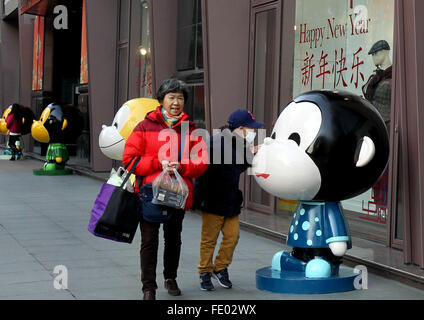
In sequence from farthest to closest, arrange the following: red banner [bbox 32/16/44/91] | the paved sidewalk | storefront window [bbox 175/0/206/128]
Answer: red banner [bbox 32/16/44/91] → storefront window [bbox 175/0/206/128] → the paved sidewalk

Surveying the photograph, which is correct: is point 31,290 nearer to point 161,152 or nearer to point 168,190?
point 168,190

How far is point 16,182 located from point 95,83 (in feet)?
10.6

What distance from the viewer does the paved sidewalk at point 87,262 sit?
19.0 ft

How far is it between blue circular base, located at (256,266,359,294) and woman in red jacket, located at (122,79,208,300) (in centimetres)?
101

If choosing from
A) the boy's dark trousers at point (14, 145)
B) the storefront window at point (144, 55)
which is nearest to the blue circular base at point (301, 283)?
the storefront window at point (144, 55)

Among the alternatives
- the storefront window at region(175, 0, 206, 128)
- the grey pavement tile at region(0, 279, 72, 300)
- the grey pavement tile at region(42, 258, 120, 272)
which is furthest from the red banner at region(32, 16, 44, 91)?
the grey pavement tile at region(0, 279, 72, 300)

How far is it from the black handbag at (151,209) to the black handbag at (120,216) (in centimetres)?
7

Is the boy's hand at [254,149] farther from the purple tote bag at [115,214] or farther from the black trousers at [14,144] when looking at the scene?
the black trousers at [14,144]

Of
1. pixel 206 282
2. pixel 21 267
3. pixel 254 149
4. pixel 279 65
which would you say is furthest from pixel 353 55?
pixel 21 267

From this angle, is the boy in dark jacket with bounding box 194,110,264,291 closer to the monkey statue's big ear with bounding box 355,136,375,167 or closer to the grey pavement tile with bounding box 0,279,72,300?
the monkey statue's big ear with bounding box 355,136,375,167

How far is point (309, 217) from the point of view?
5.82 metres

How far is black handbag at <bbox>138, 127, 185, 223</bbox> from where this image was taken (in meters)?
5.34
